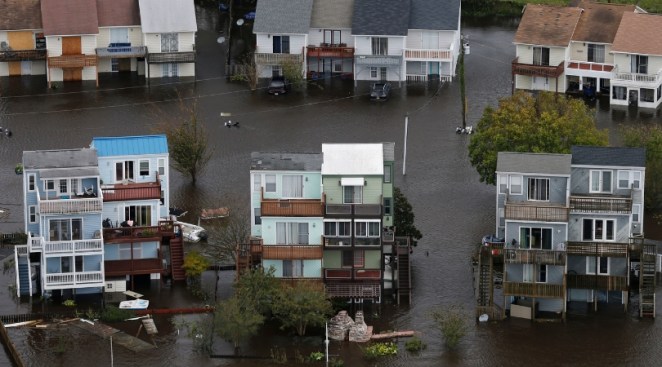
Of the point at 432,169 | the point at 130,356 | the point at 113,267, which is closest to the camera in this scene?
the point at 130,356

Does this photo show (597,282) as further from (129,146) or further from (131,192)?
(129,146)

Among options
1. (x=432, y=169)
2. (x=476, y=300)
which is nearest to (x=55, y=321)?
(x=476, y=300)

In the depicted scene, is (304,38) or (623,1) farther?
(623,1)

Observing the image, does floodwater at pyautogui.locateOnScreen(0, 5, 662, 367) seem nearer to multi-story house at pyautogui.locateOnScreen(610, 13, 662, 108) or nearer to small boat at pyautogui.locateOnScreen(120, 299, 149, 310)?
small boat at pyautogui.locateOnScreen(120, 299, 149, 310)

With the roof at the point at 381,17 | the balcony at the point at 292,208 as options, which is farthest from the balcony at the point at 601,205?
the roof at the point at 381,17

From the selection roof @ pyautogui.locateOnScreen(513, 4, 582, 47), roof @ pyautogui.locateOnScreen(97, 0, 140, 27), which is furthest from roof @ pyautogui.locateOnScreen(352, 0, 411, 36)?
roof @ pyautogui.locateOnScreen(97, 0, 140, 27)

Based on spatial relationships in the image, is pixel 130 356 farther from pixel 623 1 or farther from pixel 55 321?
pixel 623 1

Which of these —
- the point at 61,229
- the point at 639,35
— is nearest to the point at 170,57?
the point at 639,35
